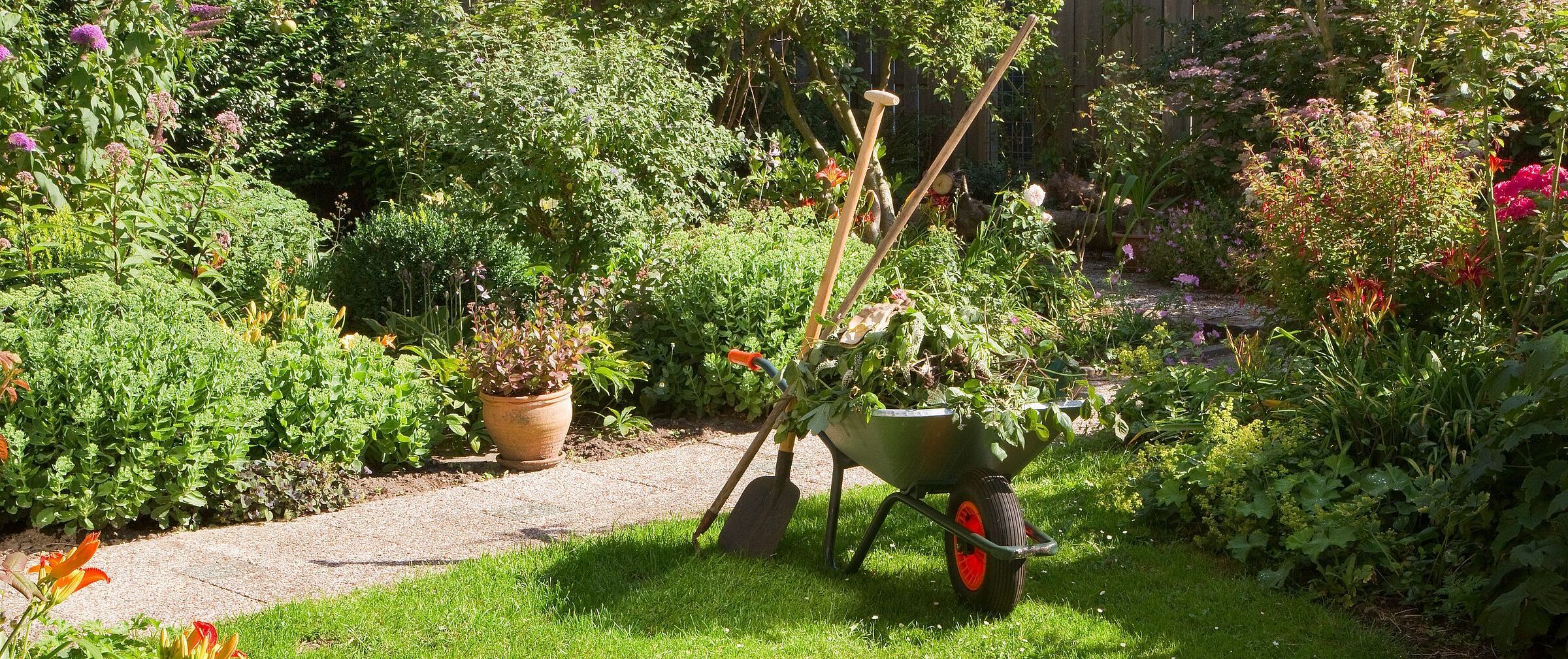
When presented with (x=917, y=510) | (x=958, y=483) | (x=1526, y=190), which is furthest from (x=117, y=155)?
(x=1526, y=190)

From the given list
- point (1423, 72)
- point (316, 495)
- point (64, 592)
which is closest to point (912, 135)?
point (1423, 72)

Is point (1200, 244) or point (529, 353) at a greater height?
point (529, 353)

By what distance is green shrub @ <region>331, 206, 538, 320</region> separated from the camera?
613 centimetres

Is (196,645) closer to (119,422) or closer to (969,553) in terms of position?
(969,553)

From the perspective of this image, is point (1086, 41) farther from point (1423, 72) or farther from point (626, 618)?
point (626, 618)

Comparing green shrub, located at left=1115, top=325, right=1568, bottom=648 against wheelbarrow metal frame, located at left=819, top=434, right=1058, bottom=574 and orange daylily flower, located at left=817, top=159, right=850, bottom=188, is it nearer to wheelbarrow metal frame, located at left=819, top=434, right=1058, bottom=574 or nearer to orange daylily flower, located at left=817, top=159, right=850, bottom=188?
wheelbarrow metal frame, located at left=819, top=434, right=1058, bottom=574

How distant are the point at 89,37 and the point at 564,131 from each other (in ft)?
6.10

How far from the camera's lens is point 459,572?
3.35m

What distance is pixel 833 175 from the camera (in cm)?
727

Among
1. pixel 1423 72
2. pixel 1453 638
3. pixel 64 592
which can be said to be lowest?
pixel 1453 638

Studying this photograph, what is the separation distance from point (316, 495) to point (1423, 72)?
20.6 feet

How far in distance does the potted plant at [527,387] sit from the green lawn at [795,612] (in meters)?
1.03

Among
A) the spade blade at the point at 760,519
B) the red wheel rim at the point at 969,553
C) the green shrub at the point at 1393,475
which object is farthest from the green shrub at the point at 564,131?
the red wheel rim at the point at 969,553

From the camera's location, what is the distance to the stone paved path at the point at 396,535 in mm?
3232
